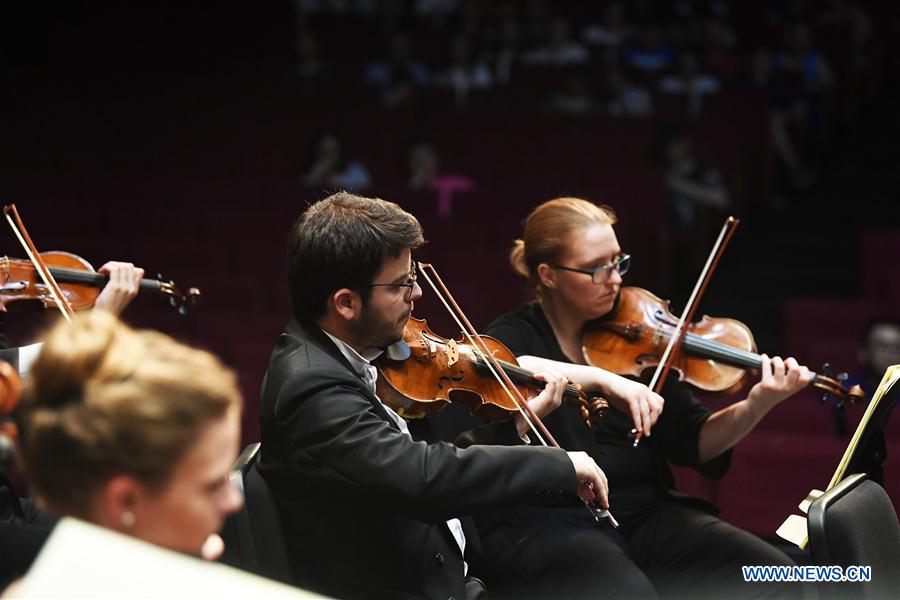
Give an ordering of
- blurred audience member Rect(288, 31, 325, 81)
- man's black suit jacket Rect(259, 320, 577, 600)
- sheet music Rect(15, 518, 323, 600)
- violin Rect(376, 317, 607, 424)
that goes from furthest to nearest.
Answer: blurred audience member Rect(288, 31, 325, 81) < violin Rect(376, 317, 607, 424) < man's black suit jacket Rect(259, 320, 577, 600) < sheet music Rect(15, 518, 323, 600)

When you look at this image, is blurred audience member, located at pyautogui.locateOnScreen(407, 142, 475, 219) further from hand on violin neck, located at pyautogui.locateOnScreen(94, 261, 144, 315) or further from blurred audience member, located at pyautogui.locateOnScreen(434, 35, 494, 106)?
hand on violin neck, located at pyautogui.locateOnScreen(94, 261, 144, 315)

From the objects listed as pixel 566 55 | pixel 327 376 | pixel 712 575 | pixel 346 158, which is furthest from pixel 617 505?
pixel 566 55

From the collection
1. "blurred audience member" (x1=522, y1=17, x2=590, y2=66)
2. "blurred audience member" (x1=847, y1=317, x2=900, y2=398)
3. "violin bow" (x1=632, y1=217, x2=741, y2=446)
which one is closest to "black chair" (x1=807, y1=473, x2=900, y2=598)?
"violin bow" (x1=632, y1=217, x2=741, y2=446)

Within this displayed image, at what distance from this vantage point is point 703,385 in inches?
88.4

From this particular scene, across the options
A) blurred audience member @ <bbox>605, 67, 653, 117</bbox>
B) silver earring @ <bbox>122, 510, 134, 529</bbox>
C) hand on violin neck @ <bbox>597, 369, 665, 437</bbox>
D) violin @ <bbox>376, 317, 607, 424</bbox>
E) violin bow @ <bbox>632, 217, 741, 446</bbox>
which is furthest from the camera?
→ blurred audience member @ <bbox>605, 67, 653, 117</bbox>

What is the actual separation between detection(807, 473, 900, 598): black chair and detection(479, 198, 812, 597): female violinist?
1.02 ft

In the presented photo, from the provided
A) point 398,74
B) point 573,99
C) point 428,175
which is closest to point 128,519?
point 428,175

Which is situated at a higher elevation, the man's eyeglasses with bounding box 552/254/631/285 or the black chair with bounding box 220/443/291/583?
the man's eyeglasses with bounding box 552/254/631/285

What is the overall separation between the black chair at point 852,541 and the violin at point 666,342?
0.50 metres

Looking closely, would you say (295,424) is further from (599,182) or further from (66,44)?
(66,44)

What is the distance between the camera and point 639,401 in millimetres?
1994

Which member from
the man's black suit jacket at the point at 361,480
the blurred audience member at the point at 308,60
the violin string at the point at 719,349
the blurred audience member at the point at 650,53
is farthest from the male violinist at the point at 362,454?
the blurred audience member at the point at 308,60

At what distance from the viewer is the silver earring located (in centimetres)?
92

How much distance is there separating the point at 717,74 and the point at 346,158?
8.97 ft
